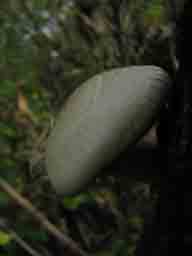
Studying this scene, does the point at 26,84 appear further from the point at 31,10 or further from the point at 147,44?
the point at 147,44

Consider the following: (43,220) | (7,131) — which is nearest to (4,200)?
(43,220)

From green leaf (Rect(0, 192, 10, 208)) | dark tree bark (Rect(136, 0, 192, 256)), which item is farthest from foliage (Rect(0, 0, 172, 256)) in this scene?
dark tree bark (Rect(136, 0, 192, 256))

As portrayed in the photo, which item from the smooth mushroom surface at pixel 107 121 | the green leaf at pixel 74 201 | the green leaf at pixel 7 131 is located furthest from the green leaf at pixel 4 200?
the smooth mushroom surface at pixel 107 121

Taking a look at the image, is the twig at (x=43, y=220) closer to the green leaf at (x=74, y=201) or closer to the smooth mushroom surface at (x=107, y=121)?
the green leaf at (x=74, y=201)

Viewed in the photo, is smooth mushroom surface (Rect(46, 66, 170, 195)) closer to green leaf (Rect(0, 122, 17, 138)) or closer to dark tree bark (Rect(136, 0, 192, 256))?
dark tree bark (Rect(136, 0, 192, 256))

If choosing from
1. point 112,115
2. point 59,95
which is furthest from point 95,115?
point 59,95

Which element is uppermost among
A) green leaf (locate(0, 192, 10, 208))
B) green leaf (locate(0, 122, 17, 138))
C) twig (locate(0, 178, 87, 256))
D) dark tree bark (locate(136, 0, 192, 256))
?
dark tree bark (locate(136, 0, 192, 256))

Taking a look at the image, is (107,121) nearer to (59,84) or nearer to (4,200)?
(4,200)
